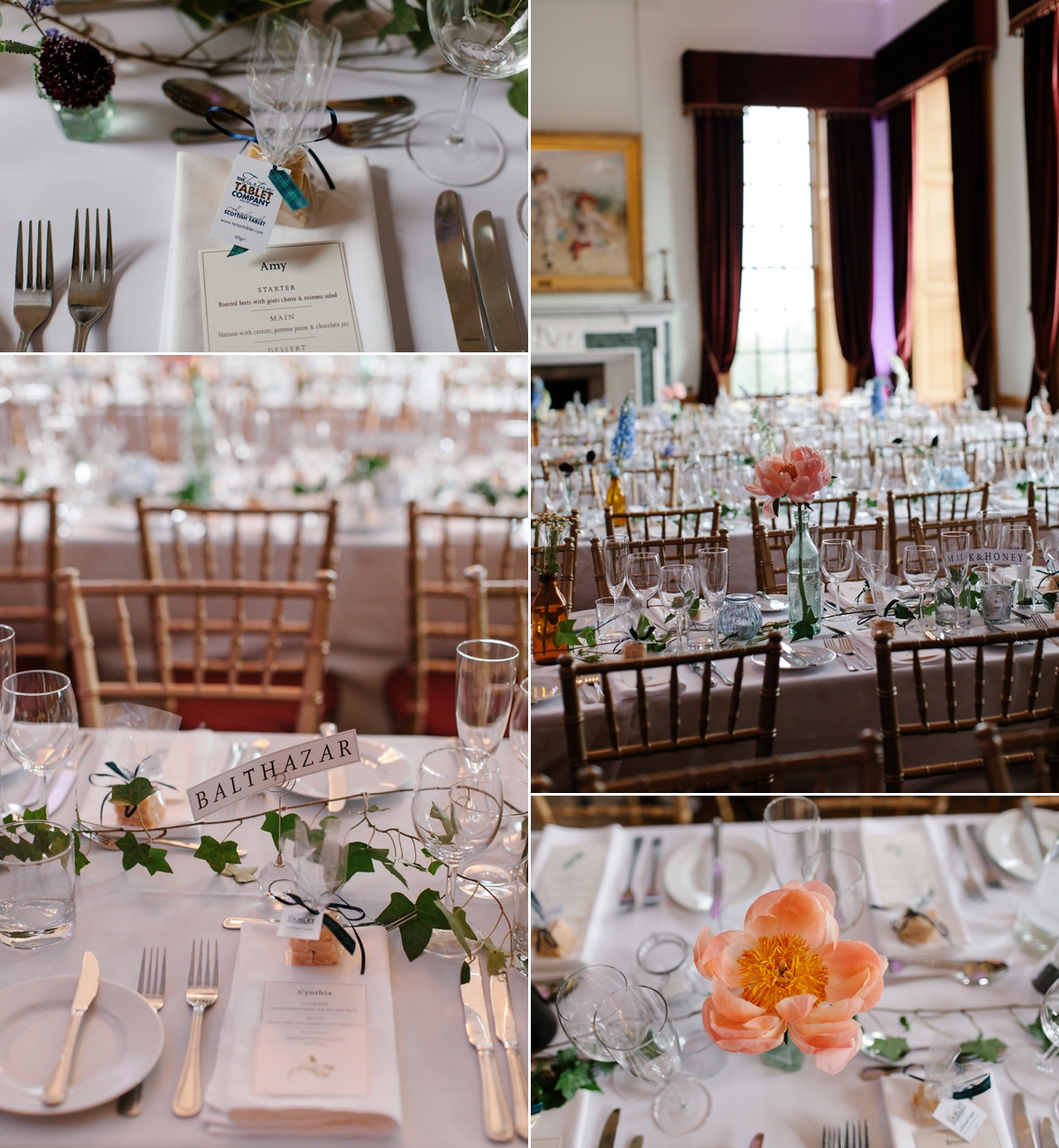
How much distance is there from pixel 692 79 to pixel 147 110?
837 centimetres

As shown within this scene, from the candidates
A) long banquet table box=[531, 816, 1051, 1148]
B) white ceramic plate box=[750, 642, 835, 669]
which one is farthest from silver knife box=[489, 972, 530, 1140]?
A: white ceramic plate box=[750, 642, 835, 669]

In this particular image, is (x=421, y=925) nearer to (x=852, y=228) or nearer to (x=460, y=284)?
(x=460, y=284)

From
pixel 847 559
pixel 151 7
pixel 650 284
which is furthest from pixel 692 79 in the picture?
pixel 151 7

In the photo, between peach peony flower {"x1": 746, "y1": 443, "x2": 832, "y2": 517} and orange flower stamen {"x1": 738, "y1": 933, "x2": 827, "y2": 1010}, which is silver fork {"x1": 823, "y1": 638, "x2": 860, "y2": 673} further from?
orange flower stamen {"x1": 738, "y1": 933, "x2": 827, "y2": 1010}

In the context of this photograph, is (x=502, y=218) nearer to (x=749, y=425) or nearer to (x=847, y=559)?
(x=847, y=559)

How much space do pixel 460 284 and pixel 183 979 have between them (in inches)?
29.7

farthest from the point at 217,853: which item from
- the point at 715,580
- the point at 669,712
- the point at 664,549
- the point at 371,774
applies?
the point at 664,549

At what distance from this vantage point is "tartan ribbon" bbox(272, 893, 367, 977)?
0.98 m

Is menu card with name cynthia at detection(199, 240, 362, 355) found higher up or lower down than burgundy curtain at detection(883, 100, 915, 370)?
lower down

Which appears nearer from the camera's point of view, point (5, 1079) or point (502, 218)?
point (5, 1079)

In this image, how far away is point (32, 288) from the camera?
36.6 inches

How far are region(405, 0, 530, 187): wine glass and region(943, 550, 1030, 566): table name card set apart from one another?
140 cm

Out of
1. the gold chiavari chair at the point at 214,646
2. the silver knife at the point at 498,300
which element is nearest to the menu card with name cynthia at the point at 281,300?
the silver knife at the point at 498,300

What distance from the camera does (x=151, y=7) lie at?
1.01 metres
